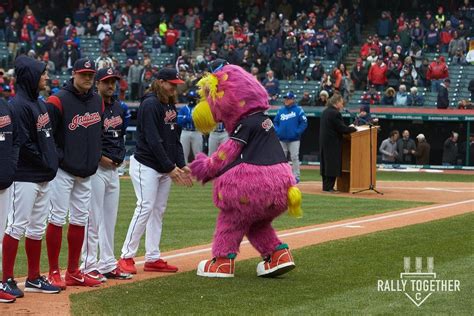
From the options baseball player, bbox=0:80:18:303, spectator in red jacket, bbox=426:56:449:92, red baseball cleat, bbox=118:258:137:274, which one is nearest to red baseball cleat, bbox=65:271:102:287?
red baseball cleat, bbox=118:258:137:274

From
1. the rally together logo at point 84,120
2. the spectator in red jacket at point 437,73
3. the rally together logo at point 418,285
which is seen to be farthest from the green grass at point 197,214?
the spectator in red jacket at point 437,73

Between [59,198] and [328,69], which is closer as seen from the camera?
[59,198]

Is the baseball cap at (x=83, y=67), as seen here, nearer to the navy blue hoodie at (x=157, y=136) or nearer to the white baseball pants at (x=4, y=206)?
the navy blue hoodie at (x=157, y=136)

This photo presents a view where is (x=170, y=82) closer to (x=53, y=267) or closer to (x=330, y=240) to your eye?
(x=53, y=267)

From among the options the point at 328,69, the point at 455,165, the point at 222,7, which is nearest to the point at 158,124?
Result: the point at 455,165

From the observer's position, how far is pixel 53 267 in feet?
27.3

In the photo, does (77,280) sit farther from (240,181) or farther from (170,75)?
(170,75)

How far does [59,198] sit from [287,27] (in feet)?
84.3

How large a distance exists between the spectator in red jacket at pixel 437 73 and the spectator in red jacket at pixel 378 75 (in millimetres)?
1245

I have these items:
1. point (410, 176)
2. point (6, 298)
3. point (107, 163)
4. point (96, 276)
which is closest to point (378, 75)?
point (410, 176)

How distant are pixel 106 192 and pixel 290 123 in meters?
11.0

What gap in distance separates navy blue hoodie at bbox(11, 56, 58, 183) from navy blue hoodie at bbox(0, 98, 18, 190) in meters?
0.11

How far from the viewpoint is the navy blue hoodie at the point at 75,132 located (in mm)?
8156

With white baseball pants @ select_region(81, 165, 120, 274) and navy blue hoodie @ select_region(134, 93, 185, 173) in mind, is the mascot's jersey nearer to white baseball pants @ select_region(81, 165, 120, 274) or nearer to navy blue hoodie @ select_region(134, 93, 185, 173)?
navy blue hoodie @ select_region(134, 93, 185, 173)
